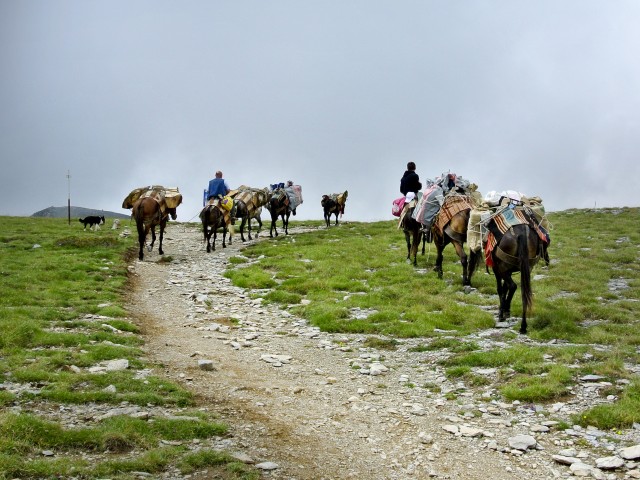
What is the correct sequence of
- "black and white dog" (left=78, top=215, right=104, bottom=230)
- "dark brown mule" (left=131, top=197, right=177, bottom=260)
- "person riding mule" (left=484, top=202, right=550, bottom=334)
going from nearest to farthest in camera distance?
1. "person riding mule" (left=484, top=202, right=550, bottom=334)
2. "dark brown mule" (left=131, top=197, right=177, bottom=260)
3. "black and white dog" (left=78, top=215, right=104, bottom=230)

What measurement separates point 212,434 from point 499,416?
4.24 metres

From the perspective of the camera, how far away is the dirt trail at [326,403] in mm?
6898

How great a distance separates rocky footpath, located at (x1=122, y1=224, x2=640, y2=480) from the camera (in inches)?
268

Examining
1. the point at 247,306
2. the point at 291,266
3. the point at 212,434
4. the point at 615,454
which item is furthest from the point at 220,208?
the point at 615,454

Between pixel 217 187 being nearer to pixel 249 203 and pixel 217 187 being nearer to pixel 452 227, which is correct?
pixel 249 203

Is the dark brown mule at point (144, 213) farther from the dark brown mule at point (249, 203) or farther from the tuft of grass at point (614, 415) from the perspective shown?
the tuft of grass at point (614, 415)

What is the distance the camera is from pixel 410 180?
22.4 meters

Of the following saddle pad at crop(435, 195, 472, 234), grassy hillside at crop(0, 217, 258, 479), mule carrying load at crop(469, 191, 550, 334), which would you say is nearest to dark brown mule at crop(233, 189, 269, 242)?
saddle pad at crop(435, 195, 472, 234)

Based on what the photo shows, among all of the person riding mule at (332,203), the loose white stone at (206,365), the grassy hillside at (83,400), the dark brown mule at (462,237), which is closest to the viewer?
the grassy hillside at (83,400)

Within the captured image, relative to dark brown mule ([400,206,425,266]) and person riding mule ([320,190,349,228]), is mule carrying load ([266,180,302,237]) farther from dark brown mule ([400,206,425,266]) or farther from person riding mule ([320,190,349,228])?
dark brown mule ([400,206,425,266])

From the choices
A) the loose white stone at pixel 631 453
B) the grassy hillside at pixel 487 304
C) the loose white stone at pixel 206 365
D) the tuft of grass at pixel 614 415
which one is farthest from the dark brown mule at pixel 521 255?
the loose white stone at pixel 206 365

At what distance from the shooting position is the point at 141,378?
9.32 meters

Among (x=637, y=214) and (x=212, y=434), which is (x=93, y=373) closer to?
(x=212, y=434)

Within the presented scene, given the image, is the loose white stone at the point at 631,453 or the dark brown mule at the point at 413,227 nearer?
the loose white stone at the point at 631,453
